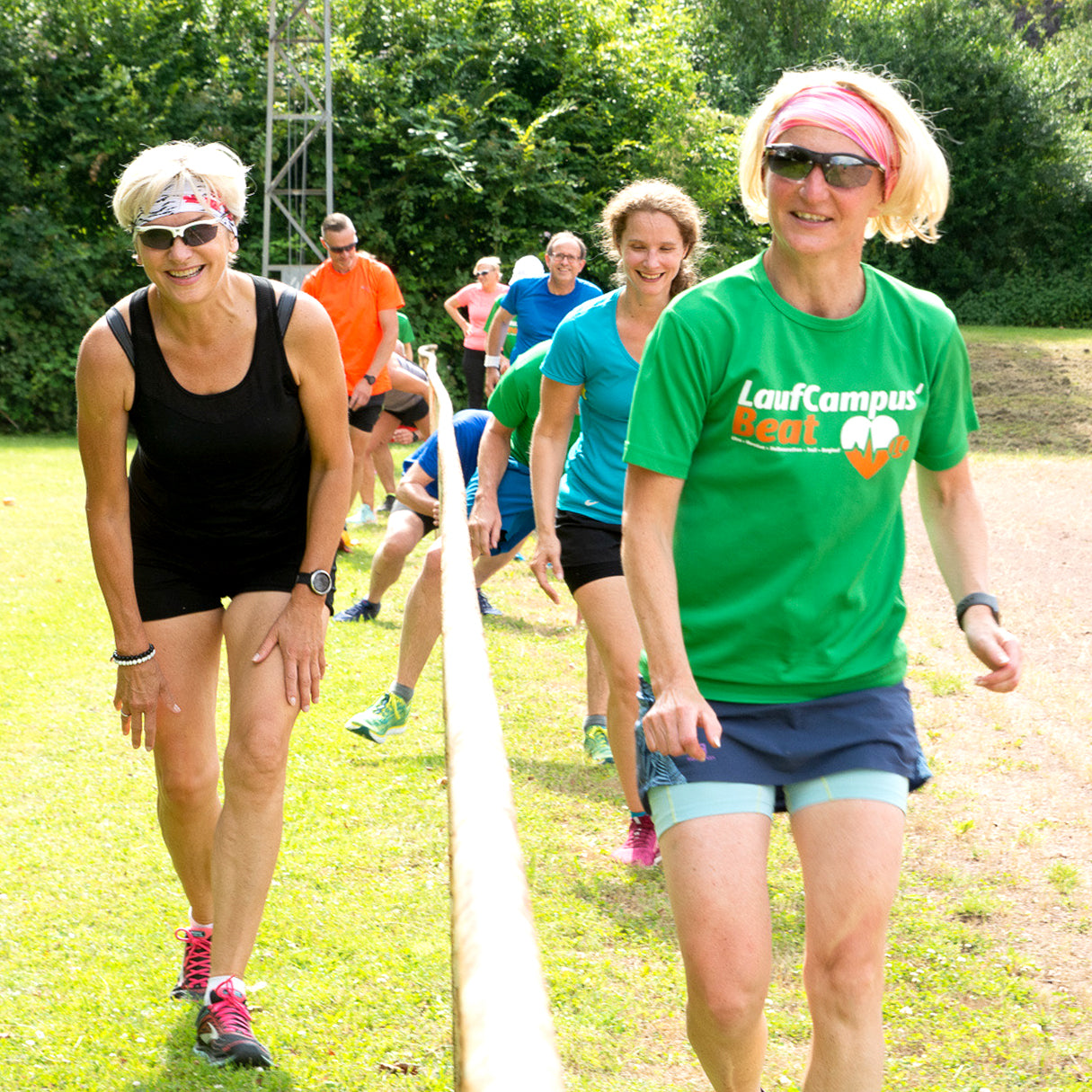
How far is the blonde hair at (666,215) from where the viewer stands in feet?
16.0

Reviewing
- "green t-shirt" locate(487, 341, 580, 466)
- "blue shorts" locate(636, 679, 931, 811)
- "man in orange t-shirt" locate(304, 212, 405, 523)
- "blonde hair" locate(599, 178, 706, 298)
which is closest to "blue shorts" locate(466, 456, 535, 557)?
"green t-shirt" locate(487, 341, 580, 466)

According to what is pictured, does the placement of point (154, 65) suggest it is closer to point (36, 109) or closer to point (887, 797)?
point (36, 109)

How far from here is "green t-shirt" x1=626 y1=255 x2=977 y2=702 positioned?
263cm

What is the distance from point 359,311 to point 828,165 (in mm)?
8485

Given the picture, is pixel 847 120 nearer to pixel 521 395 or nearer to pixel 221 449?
pixel 221 449

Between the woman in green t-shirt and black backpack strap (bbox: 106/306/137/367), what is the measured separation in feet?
4.71

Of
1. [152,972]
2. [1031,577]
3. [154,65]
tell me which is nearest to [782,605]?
[152,972]

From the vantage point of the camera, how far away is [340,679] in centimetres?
755

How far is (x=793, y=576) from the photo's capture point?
2.66 meters

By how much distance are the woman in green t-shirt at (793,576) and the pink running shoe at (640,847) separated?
2356 millimetres

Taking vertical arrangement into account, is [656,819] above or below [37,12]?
below

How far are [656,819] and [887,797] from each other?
0.45 m

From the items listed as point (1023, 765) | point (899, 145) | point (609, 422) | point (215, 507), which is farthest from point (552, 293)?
point (899, 145)

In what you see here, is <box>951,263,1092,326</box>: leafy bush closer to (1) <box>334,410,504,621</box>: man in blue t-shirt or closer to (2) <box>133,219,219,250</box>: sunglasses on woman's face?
(1) <box>334,410,504,621</box>: man in blue t-shirt
